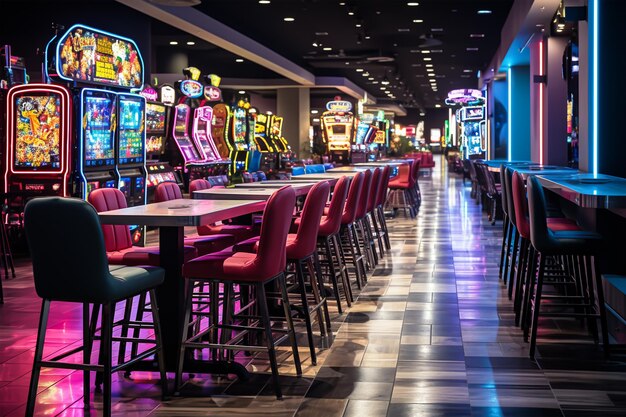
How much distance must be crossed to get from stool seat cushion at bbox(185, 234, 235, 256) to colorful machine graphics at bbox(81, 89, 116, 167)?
3652mm

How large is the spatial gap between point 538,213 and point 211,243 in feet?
5.80

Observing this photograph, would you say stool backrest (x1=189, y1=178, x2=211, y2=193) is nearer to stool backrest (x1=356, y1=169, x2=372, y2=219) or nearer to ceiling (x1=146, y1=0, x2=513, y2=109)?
stool backrest (x1=356, y1=169, x2=372, y2=219)

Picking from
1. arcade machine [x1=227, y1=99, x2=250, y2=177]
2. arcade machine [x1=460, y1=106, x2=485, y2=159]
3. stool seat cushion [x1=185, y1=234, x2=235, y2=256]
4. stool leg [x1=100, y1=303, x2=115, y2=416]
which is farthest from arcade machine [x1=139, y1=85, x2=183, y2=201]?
arcade machine [x1=460, y1=106, x2=485, y2=159]

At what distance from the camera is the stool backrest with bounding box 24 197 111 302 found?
10.6ft

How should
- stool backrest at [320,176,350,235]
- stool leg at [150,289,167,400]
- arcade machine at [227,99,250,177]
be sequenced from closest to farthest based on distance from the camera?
stool leg at [150,289,167,400] < stool backrest at [320,176,350,235] < arcade machine at [227,99,250,177]

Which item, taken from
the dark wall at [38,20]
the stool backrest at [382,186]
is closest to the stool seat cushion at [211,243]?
the stool backrest at [382,186]

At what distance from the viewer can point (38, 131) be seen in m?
8.10

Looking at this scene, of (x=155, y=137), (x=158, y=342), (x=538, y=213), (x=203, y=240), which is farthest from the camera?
(x=155, y=137)

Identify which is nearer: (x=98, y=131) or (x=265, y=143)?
(x=98, y=131)

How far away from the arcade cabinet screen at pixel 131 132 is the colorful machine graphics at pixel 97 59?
254 millimetres

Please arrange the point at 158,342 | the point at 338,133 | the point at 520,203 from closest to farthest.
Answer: the point at 158,342, the point at 520,203, the point at 338,133

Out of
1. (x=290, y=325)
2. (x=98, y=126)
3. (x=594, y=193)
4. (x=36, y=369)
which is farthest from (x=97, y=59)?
(x=594, y=193)

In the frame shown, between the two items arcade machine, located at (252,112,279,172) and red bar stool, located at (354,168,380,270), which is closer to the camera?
red bar stool, located at (354,168,380,270)

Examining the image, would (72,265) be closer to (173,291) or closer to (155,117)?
(173,291)
